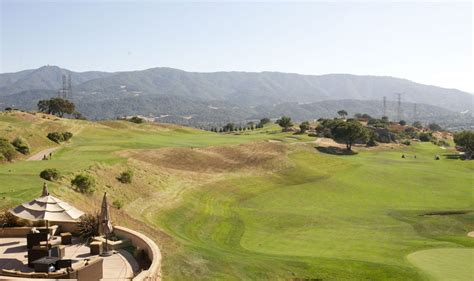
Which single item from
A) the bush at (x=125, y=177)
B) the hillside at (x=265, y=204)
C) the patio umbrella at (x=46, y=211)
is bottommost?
the hillside at (x=265, y=204)

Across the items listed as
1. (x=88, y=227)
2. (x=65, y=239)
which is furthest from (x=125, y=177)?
(x=65, y=239)

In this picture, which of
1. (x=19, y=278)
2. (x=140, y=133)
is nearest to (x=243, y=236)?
(x=19, y=278)

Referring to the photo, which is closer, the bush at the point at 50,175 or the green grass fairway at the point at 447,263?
the green grass fairway at the point at 447,263

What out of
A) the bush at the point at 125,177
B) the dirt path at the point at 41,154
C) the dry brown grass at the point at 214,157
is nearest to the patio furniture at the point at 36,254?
the bush at the point at 125,177

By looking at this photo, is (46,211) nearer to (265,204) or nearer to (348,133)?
(265,204)

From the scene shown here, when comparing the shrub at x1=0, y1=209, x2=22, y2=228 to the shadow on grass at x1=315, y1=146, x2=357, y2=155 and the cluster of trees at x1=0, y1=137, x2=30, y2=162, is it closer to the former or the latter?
the cluster of trees at x1=0, y1=137, x2=30, y2=162

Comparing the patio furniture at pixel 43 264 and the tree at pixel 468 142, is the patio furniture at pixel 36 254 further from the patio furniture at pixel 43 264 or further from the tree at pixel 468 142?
the tree at pixel 468 142
